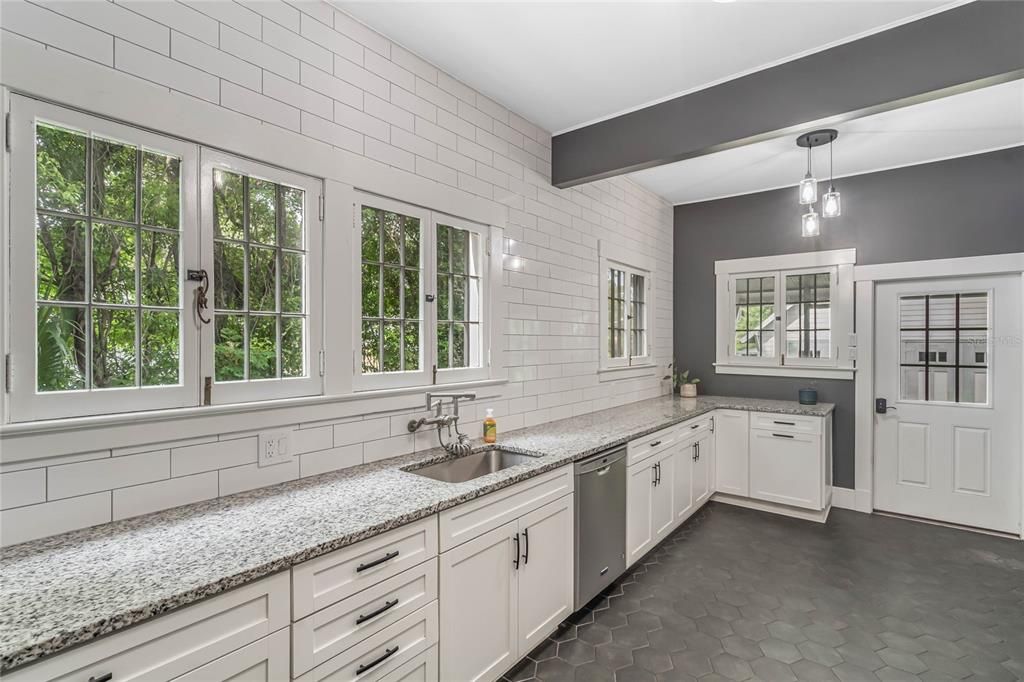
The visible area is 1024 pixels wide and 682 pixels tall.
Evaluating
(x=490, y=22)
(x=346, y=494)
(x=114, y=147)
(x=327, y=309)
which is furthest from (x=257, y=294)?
(x=490, y=22)

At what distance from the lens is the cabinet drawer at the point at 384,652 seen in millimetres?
1430

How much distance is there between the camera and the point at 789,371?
4.58m

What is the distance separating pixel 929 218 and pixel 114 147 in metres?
5.37

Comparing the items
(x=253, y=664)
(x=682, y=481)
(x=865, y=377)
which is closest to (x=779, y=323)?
(x=865, y=377)

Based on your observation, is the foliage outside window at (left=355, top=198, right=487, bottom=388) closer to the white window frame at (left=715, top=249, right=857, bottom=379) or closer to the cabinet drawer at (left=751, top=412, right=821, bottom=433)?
the cabinet drawer at (left=751, top=412, right=821, bottom=433)

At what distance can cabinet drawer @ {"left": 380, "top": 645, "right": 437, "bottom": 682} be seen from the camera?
63.6 inches

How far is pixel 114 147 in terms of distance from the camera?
1556 millimetres

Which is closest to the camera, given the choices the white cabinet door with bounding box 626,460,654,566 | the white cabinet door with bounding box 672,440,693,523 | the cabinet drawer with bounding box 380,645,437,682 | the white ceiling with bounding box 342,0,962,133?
the cabinet drawer with bounding box 380,645,437,682

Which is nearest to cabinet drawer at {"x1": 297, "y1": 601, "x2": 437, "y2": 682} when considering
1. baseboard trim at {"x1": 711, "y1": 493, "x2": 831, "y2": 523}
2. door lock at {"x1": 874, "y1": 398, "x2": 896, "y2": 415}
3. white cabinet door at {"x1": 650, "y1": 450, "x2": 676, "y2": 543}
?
white cabinet door at {"x1": 650, "y1": 450, "x2": 676, "y2": 543}

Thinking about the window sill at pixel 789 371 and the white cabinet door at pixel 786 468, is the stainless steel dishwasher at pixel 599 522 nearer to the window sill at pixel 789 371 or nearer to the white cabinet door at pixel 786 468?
the white cabinet door at pixel 786 468

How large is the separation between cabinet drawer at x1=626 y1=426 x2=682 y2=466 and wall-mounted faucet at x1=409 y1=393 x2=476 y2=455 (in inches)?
42.0

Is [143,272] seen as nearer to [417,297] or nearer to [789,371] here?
[417,297]

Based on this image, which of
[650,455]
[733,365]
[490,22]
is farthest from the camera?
[733,365]

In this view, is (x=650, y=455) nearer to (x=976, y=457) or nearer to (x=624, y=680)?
(x=624, y=680)
